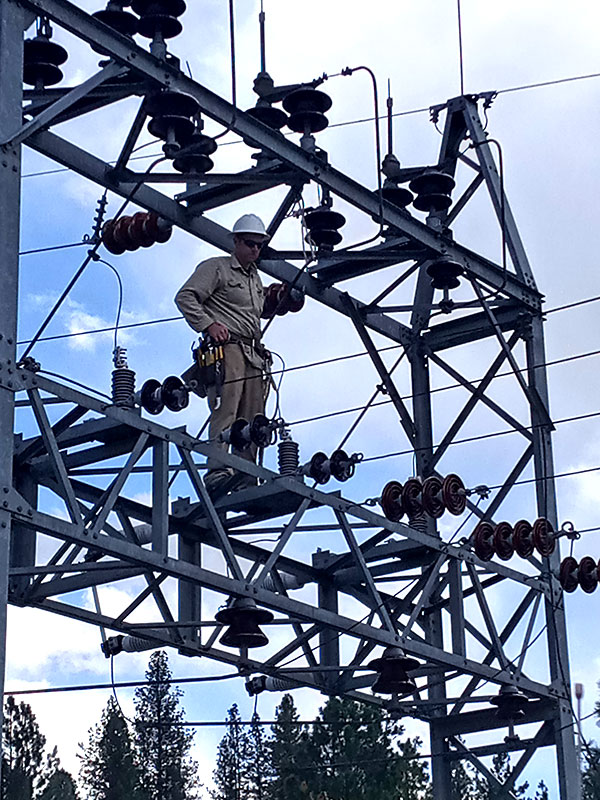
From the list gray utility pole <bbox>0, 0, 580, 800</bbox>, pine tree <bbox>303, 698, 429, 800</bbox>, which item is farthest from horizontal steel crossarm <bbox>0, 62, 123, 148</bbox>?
pine tree <bbox>303, 698, 429, 800</bbox>

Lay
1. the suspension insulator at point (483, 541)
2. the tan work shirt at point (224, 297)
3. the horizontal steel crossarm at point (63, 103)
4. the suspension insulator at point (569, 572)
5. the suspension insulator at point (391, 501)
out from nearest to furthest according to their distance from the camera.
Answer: the horizontal steel crossarm at point (63, 103) < the tan work shirt at point (224, 297) < the suspension insulator at point (391, 501) < the suspension insulator at point (483, 541) < the suspension insulator at point (569, 572)

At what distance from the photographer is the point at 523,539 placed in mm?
17938

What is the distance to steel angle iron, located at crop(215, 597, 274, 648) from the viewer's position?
50.4 feet

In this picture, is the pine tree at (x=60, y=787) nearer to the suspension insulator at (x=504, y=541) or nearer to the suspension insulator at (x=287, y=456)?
the suspension insulator at (x=504, y=541)

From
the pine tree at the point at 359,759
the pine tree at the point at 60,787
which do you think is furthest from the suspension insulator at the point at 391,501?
the pine tree at the point at 60,787

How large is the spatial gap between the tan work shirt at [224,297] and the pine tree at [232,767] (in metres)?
35.7

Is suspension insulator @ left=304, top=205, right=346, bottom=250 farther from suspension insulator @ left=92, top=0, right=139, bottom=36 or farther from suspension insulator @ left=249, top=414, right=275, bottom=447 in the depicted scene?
suspension insulator @ left=92, top=0, right=139, bottom=36

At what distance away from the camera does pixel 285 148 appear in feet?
51.0

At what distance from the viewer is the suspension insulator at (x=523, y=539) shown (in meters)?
17.9

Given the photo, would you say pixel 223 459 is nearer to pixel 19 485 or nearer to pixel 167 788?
pixel 19 485

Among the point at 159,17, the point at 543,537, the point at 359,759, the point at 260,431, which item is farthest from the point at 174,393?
the point at 359,759

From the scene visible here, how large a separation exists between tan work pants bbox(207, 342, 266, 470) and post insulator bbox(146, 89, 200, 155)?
2.15 meters

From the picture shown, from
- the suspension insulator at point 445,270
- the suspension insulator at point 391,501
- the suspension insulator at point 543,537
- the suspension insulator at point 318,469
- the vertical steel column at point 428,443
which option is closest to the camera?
the suspension insulator at point 318,469

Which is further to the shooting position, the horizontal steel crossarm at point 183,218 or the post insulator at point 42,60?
the horizontal steel crossarm at point 183,218
